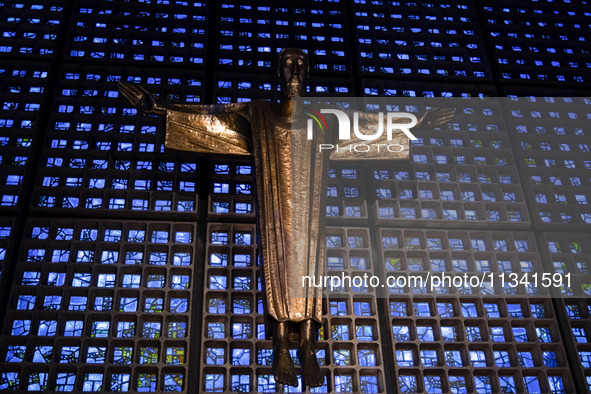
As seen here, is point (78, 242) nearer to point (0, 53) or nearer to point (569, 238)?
point (0, 53)

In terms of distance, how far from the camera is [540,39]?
492cm

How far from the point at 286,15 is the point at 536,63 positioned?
1.70 m

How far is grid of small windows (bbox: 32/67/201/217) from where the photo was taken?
3.85 m

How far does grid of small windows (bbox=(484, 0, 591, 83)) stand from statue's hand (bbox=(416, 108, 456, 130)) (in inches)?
41.3

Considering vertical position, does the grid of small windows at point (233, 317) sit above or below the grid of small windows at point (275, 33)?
below

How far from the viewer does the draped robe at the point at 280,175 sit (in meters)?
3.20

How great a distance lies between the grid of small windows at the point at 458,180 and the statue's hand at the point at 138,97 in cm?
124

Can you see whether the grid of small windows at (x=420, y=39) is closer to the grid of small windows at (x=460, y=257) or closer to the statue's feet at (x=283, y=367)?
the grid of small windows at (x=460, y=257)

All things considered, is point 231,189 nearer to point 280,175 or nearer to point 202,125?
point 202,125

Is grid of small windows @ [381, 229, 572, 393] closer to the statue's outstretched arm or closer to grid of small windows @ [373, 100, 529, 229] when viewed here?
grid of small windows @ [373, 100, 529, 229]

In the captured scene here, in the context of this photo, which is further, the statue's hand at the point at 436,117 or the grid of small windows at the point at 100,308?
the statue's hand at the point at 436,117

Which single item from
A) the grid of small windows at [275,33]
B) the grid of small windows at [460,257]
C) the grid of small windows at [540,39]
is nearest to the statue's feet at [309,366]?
the grid of small windows at [460,257]

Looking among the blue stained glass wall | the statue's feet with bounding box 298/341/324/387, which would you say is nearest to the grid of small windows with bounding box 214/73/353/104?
the blue stained glass wall

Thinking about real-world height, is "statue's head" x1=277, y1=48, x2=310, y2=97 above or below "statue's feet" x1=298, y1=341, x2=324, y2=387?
above
